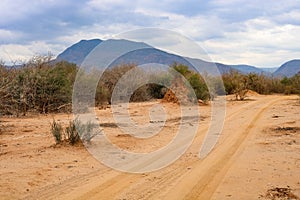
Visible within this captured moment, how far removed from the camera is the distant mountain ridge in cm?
1738

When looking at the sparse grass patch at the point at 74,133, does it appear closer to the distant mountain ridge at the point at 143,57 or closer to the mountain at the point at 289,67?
the distant mountain ridge at the point at 143,57

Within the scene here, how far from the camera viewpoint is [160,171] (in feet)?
29.3

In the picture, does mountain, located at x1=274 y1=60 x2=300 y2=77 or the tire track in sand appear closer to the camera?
the tire track in sand

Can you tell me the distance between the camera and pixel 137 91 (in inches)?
1344

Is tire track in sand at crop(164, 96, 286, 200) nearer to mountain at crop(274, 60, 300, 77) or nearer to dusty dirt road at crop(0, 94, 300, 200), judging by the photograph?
dusty dirt road at crop(0, 94, 300, 200)

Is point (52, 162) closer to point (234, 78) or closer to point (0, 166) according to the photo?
point (0, 166)

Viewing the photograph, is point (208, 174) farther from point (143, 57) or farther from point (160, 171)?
point (143, 57)

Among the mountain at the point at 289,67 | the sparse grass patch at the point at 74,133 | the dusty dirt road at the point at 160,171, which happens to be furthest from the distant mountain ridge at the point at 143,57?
the dusty dirt road at the point at 160,171

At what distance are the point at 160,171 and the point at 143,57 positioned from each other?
200 feet

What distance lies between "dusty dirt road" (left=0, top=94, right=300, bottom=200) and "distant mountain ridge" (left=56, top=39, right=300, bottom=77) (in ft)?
15.1

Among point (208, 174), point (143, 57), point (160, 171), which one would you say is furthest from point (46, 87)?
point (143, 57)

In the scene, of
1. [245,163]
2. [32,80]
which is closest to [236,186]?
[245,163]

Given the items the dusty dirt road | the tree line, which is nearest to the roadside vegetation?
the tree line

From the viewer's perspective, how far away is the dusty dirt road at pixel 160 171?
7238 mm
